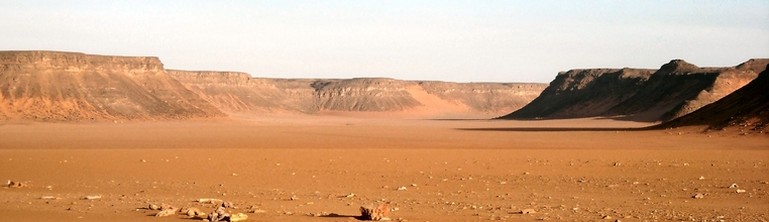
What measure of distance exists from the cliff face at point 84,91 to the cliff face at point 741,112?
53661 mm

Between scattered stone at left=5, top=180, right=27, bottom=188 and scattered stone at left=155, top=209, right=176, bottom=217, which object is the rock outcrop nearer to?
scattered stone at left=5, top=180, right=27, bottom=188

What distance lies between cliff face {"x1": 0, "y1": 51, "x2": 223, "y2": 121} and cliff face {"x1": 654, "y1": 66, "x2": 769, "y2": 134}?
53.7 metres

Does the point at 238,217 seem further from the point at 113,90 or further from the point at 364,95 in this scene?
the point at 364,95

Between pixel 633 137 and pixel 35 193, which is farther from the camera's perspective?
pixel 633 137

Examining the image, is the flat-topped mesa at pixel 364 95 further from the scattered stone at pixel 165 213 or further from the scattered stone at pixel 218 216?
the scattered stone at pixel 218 216

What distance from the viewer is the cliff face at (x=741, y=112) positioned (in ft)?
141

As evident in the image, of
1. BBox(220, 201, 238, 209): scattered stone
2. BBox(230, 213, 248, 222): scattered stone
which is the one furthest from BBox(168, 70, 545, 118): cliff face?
BBox(230, 213, 248, 222): scattered stone

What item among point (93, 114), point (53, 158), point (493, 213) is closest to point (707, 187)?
point (493, 213)

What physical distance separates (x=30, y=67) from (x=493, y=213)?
86.6 metres

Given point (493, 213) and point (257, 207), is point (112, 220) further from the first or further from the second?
point (493, 213)

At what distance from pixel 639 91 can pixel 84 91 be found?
210 ft

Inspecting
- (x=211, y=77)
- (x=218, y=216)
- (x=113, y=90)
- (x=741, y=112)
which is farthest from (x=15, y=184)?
(x=211, y=77)

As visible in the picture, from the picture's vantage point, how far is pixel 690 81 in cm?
10244

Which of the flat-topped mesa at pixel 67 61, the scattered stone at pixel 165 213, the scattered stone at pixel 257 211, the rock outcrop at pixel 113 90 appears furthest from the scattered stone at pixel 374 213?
the flat-topped mesa at pixel 67 61
